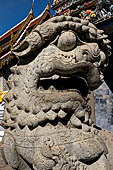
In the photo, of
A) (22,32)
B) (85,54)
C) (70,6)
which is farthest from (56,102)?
(22,32)

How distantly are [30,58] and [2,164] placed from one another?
209cm

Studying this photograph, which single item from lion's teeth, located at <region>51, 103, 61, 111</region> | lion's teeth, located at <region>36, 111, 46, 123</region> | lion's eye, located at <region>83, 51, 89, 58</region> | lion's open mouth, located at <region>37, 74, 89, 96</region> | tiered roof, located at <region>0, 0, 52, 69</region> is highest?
tiered roof, located at <region>0, 0, 52, 69</region>

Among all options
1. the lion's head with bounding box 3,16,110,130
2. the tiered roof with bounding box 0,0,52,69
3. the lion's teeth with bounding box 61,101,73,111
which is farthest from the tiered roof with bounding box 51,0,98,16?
the lion's teeth with bounding box 61,101,73,111

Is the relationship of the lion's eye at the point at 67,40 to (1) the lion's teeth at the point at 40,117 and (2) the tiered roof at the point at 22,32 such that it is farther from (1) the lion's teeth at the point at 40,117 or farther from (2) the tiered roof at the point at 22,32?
(2) the tiered roof at the point at 22,32

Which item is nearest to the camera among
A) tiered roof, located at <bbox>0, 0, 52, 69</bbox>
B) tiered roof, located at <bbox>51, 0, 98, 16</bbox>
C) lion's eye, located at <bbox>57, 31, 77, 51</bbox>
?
lion's eye, located at <bbox>57, 31, 77, 51</bbox>

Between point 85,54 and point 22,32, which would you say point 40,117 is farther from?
point 22,32

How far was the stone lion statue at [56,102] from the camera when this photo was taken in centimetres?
92

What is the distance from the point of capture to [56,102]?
973 mm

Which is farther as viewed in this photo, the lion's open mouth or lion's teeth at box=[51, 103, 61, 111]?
the lion's open mouth

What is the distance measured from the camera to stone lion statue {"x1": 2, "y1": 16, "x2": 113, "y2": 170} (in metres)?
0.92

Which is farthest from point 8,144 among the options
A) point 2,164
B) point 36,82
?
point 2,164

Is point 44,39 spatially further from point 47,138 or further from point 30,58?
point 47,138

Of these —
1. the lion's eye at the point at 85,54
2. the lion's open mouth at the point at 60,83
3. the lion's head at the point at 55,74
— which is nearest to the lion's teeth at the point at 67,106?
the lion's head at the point at 55,74

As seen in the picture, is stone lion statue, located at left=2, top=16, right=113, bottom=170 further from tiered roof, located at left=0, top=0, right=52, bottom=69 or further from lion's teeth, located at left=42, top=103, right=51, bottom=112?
tiered roof, located at left=0, top=0, right=52, bottom=69
